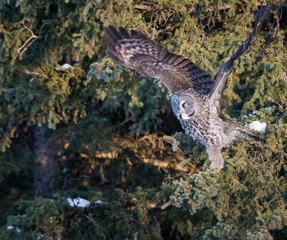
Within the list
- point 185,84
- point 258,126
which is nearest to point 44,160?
point 185,84

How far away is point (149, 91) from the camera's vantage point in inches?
307

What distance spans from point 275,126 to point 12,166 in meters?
6.28

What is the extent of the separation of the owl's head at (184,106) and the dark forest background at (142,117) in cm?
29

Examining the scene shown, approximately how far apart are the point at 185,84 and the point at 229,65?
878 mm

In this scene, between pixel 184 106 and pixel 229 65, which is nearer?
pixel 229 65

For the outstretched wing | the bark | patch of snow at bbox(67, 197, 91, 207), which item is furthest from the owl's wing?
the bark

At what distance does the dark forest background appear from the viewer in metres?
5.38

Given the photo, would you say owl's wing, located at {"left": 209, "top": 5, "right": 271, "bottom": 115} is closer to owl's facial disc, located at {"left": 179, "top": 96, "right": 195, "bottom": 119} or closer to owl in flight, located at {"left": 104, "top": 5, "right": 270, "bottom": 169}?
owl in flight, located at {"left": 104, "top": 5, "right": 270, "bottom": 169}

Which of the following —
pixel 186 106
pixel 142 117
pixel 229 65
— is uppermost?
pixel 229 65

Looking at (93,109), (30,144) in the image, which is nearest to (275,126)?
(93,109)

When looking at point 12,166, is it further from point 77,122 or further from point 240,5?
point 240,5

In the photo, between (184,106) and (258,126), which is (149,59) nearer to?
(184,106)

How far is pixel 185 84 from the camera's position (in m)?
6.00

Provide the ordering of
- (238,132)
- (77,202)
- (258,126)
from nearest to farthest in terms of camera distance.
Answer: (258,126) → (238,132) → (77,202)
